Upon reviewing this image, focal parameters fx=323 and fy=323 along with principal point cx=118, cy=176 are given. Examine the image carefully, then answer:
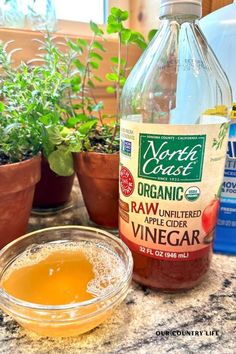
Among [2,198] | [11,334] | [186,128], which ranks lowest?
[11,334]

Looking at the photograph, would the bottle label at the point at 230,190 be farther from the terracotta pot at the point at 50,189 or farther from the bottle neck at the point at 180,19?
the terracotta pot at the point at 50,189

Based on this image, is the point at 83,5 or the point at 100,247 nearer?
the point at 100,247

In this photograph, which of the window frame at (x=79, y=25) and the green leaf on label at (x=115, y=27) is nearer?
the green leaf on label at (x=115, y=27)

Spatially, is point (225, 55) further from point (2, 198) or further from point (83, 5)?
point (83, 5)

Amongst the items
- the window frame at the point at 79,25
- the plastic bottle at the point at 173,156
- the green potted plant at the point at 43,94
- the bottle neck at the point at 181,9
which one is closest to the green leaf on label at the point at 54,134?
the green potted plant at the point at 43,94

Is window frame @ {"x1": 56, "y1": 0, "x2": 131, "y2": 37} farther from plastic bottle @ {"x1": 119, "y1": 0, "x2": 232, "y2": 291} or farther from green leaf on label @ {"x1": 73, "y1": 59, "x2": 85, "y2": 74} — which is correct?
plastic bottle @ {"x1": 119, "y1": 0, "x2": 232, "y2": 291}

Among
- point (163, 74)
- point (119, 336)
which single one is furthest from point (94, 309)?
point (163, 74)

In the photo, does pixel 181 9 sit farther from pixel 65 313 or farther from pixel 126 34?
pixel 65 313

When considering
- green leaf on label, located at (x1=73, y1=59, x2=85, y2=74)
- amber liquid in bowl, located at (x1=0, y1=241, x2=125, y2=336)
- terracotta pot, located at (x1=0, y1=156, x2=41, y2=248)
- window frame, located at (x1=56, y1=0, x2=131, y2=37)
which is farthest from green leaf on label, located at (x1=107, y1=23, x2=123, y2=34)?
window frame, located at (x1=56, y1=0, x2=131, y2=37)
